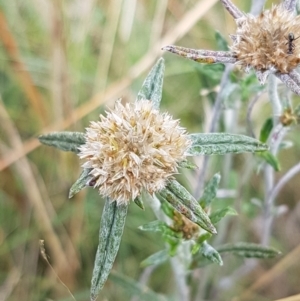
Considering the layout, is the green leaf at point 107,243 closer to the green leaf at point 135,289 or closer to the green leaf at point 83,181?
the green leaf at point 83,181

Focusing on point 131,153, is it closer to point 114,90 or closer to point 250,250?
point 250,250

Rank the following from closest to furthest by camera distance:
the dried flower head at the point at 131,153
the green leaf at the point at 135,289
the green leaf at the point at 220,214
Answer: the dried flower head at the point at 131,153 → the green leaf at the point at 220,214 → the green leaf at the point at 135,289

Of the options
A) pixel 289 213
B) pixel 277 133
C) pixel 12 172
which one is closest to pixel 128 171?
pixel 277 133

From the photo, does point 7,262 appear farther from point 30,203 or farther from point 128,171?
point 128,171

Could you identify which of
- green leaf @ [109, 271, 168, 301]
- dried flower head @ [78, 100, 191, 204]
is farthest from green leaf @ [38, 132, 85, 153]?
green leaf @ [109, 271, 168, 301]

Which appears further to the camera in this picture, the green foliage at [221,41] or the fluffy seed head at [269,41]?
the green foliage at [221,41]

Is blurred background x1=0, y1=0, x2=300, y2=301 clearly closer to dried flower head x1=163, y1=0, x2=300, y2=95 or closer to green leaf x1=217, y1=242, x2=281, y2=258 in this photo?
green leaf x1=217, y1=242, x2=281, y2=258

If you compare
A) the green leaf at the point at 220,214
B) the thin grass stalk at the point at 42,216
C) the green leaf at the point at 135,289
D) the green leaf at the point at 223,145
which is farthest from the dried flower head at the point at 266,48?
the thin grass stalk at the point at 42,216
